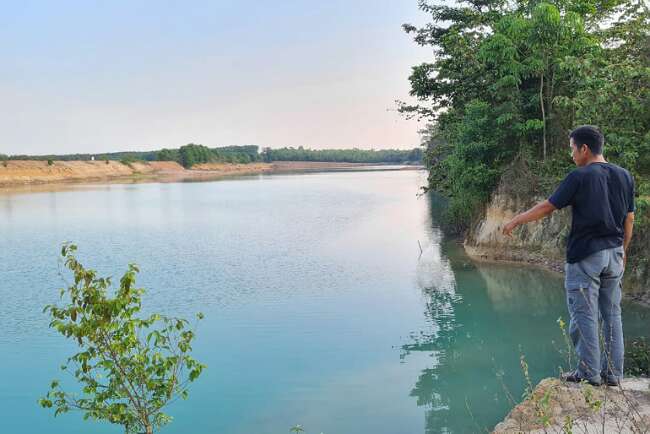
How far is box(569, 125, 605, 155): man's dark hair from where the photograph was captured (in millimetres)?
4660

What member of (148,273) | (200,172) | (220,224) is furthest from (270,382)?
(200,172)

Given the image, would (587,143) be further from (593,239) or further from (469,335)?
(469,335)

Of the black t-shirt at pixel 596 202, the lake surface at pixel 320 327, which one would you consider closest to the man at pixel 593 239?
the black t-shirt at pixel 596 202

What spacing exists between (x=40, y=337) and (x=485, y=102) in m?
12.6

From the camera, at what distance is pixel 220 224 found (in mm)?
28328

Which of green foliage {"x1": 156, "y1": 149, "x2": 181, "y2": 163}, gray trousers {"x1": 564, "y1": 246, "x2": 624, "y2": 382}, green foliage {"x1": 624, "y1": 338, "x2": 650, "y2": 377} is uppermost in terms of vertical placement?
green foliage {"x1": 156, "y1": 149, "x2": 181, "y2": 163}

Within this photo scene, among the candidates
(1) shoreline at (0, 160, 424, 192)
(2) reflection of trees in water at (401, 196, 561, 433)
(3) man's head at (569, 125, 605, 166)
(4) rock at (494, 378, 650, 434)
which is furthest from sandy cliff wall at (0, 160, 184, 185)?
(3) man's head at (569, 125, 605, 166)

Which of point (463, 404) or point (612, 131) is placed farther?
point (612, 131)

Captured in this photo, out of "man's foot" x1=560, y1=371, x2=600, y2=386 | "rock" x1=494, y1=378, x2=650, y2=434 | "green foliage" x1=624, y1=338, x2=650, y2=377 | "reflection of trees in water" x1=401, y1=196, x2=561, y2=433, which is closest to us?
"rock" x1=494, y1=378, x2=650, y2=434

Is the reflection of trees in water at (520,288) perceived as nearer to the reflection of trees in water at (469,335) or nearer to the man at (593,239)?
the reflection of trees in water at (469,335)

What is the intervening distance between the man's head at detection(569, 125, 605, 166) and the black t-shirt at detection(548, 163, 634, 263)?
132 mm

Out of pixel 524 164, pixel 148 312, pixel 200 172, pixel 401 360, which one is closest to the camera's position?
pixel 401 360

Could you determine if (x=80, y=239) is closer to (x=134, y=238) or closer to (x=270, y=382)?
(x=134, y=238)

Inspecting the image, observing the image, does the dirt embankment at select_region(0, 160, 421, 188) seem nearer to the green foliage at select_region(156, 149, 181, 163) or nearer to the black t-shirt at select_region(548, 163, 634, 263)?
the green foliage at select_region(156, 149, 181, 163)
